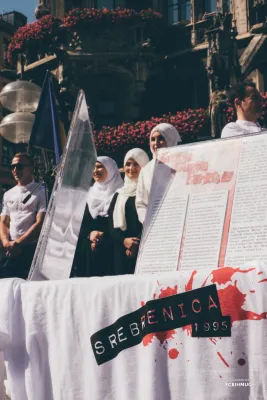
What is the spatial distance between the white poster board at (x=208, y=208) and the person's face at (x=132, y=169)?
203 centimetres

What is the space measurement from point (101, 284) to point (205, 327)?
57 cm

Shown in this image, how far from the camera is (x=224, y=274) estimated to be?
300cm

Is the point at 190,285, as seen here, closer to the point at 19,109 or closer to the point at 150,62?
the point at 19,109

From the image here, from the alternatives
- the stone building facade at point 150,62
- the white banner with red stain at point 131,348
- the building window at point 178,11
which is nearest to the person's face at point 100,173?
the white banner with red stain at point 131,348

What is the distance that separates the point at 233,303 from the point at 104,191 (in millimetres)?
3814

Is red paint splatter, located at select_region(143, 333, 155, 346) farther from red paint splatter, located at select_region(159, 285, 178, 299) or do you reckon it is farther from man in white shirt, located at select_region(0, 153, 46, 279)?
man in white shirt, located at select_region(0, 153, 46, 279)

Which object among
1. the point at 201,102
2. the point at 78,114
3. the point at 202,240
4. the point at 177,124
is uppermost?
the point at 201,102

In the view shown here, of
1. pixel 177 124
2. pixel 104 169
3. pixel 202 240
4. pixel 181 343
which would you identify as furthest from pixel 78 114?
pixel 177 124

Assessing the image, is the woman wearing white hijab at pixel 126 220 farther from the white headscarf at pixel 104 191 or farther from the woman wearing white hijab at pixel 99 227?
the white headscarf at pixel 104 191

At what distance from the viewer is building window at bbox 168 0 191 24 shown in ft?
74.4

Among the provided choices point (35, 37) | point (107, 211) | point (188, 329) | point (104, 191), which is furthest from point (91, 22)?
point (188, 329)

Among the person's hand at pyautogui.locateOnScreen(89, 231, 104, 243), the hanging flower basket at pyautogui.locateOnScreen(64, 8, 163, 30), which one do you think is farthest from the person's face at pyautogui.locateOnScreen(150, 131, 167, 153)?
the hanging flower basket at pyautogui.locateOnScreen(64, 8, 163, 30)

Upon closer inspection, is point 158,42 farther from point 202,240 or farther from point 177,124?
point 202,240

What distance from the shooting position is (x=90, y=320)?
3.27 meters
